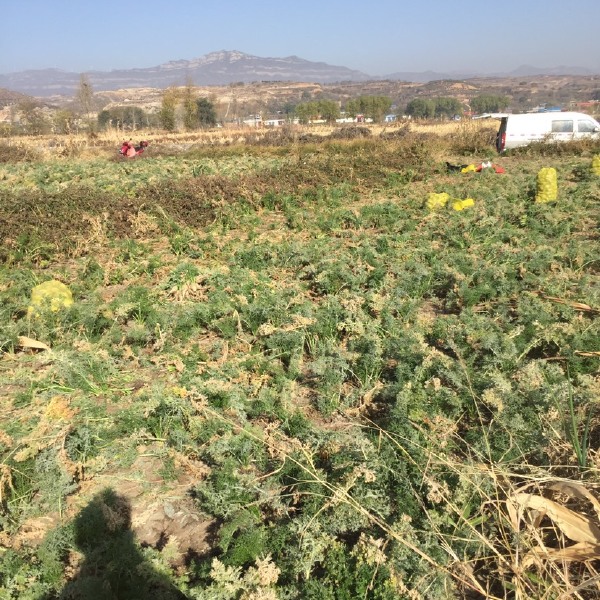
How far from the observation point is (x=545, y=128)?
18.0m

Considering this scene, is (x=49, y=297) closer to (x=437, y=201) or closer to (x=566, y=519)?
(x=566, y=519)

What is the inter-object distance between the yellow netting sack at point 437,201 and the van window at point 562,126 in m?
11.0

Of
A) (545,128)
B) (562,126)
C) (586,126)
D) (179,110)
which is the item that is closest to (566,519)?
(545,128)

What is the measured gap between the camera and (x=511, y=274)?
6.12 m

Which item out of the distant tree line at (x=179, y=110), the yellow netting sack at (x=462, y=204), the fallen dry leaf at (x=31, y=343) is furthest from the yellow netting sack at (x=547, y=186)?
the distant tree line at (x=179, y=110)

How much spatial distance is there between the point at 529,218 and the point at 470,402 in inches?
234

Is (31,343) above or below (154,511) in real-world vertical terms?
above

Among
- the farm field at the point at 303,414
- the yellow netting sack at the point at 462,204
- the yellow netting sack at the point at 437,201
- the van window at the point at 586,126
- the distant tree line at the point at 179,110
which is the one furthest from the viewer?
the distant tree line at the point at 179,110

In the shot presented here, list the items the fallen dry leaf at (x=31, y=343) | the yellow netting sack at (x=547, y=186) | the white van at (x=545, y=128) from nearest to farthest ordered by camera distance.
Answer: the fallen dry leaf at (x=31, y=343) < the yellow netting sack at (x=547, y=186) < the white van at (x=545, y=128)

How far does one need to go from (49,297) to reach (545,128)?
1846 centimetres

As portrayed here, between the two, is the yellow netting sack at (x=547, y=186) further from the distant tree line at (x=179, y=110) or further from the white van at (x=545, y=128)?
the distant tree line at (x=179, y=110)

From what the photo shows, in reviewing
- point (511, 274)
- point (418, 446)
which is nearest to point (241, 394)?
point (418, 446)

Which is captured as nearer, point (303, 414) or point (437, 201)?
point (303, 414)

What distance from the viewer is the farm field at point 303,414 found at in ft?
8.32
